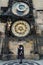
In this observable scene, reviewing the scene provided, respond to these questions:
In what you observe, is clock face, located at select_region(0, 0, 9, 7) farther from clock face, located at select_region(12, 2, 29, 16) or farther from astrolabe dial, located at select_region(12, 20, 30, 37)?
astrolabe dial, located at select_region(12, 20, 30, 37)

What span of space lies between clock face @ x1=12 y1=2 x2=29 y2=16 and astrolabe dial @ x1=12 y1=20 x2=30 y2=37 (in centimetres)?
43

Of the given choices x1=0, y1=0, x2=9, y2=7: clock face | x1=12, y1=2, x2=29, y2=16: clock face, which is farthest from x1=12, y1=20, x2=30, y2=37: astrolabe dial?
x1=0, y1=0, x2=9, y2=7: clock face

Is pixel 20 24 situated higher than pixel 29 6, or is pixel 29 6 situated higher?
pixel 29 6

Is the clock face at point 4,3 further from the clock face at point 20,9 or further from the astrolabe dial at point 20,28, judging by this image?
the astrolabe dial at point 20,28

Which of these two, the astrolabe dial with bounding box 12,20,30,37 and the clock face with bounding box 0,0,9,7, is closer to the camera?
the astrolabe dial with bounding box 12,20,30,37

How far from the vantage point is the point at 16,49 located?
35.8 feet

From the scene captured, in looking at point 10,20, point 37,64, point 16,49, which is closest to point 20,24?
point 10,20

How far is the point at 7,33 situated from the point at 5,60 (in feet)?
4.10

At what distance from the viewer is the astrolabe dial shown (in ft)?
36.0

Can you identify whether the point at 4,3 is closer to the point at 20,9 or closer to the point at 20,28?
the point at 20,9

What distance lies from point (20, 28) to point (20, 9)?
0.89 m

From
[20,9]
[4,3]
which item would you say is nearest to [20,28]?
[20,9]

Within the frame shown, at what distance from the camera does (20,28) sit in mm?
11031

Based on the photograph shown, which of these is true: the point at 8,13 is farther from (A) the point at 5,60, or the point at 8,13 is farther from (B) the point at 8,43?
(A) the point at 5,60
